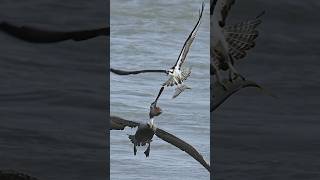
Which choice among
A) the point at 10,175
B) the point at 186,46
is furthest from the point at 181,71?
the point at 10,175

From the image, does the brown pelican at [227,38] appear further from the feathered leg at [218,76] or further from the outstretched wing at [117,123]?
the outstretched wing at [117,123]

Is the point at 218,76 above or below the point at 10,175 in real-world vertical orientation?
above

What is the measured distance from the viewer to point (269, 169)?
2996 mm

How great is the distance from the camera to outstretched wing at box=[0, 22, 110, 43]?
2.98 meters

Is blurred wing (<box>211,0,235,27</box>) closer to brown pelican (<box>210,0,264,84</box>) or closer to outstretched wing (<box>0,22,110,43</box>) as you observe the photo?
brown pelican (<box>210,0,264,84</box>)

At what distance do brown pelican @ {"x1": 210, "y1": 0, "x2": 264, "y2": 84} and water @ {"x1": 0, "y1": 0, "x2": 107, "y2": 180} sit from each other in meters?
0.47

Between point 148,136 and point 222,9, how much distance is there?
626 millimetres

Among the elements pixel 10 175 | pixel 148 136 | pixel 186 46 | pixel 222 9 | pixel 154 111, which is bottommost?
pixel 10 175

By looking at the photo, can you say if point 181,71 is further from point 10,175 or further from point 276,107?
point 10,175

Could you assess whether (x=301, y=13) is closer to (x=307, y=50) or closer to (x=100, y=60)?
(x=307, y=50)

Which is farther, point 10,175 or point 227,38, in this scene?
point 227,38

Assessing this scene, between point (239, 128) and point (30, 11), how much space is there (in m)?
1.02

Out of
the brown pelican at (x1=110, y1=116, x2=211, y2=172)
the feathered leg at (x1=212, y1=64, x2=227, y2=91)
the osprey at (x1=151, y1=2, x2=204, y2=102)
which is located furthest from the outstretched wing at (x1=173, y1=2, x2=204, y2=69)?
the brown pelican at (x1=110, y1=116, x2=211, y2=172)

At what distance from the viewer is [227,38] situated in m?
3.06
